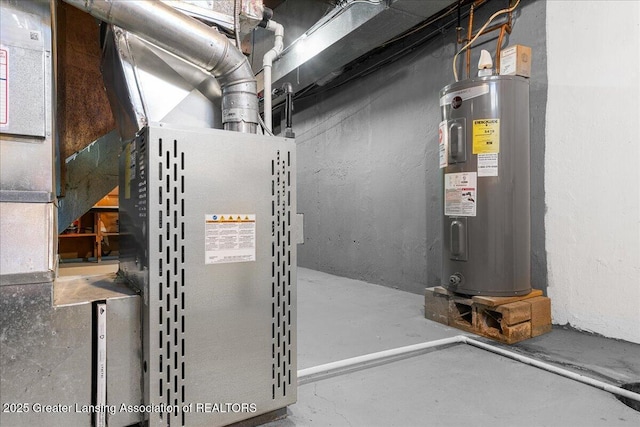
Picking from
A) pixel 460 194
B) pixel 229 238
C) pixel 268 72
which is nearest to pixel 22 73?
pixel 229 238

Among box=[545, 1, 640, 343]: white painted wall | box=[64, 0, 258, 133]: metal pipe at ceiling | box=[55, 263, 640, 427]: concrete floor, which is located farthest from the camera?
box=[545, 1, 640, 343]: white painted wall

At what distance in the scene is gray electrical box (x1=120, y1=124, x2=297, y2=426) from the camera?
3.33ft

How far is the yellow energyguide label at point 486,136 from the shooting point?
2.05 metres

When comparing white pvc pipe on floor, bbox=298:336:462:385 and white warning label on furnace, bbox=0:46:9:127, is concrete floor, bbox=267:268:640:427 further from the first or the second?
white warning label on furnace, bbox=0:46:9:127

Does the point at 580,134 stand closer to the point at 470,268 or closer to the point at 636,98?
the point at 636,98

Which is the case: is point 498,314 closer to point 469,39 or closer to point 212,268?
point 212,268

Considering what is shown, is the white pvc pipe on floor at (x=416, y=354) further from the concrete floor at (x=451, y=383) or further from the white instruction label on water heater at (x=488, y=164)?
the white instruction label on water heater at (x=488, y=164)

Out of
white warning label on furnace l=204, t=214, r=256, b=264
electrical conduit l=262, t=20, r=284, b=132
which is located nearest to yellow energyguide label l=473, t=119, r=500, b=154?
electrical conduit l=262, t=20, r=284, b=132

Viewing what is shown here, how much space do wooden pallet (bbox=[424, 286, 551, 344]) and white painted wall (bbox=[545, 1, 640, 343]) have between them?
8.6 inches

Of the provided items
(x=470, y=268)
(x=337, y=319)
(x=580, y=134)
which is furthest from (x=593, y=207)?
(x=337, y=319)

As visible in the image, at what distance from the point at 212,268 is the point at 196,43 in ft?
2.15

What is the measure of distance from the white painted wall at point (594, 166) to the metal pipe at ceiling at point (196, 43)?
72.5 inches

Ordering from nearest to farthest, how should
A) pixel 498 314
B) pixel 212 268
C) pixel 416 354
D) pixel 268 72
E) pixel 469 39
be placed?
pixel 212 268
pixel 268 72
pixel 416 354
pixel 498 314
pixel 469 39

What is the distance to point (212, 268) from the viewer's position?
1.09 metres
